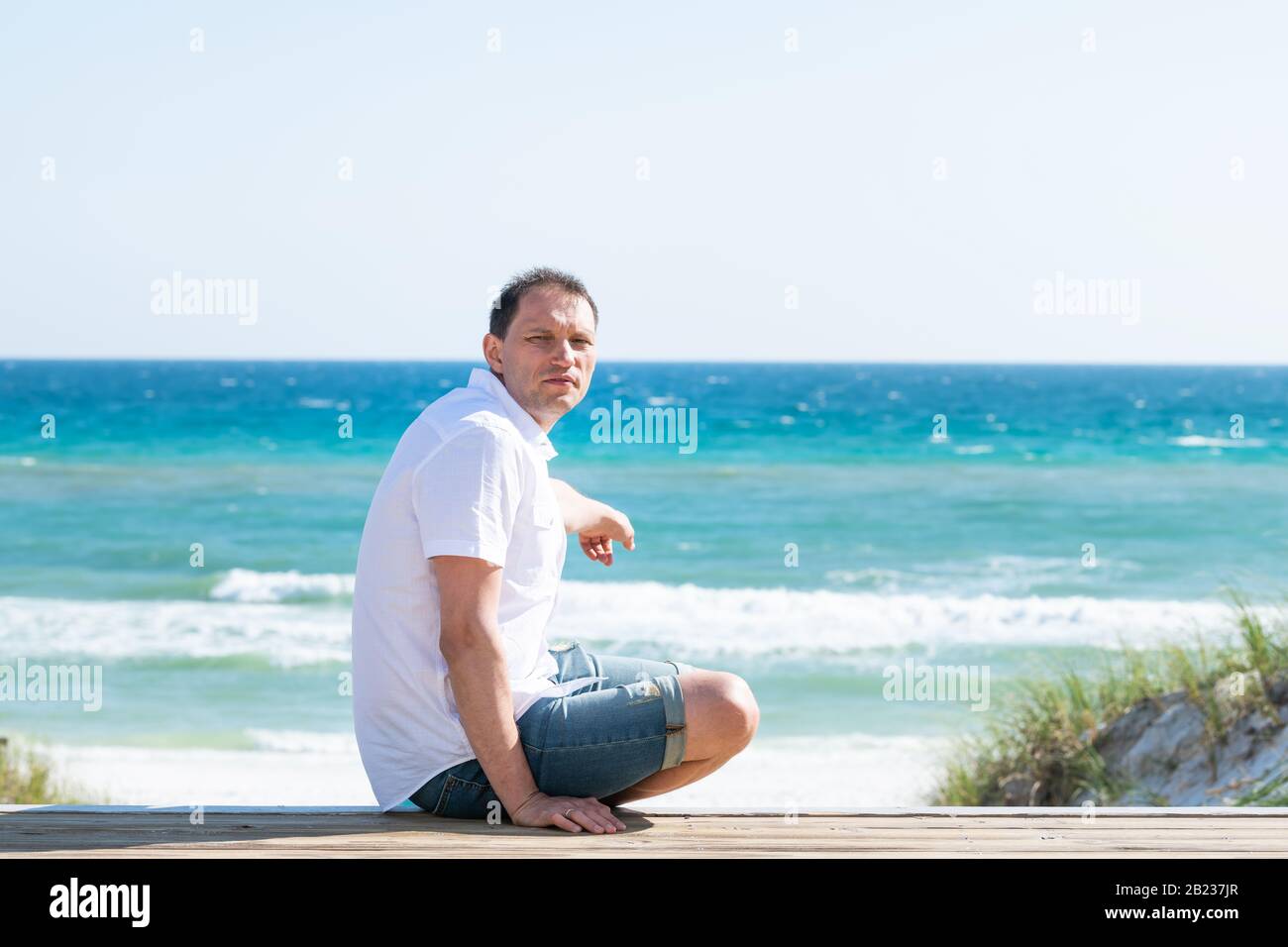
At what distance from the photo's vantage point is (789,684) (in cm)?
1036

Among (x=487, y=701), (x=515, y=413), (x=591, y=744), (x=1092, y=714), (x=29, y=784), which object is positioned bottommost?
(x=29, y=784)

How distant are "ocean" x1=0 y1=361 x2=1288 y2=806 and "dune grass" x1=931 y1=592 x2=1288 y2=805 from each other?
745 mm

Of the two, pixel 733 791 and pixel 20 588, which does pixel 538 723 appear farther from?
pixel 20 588

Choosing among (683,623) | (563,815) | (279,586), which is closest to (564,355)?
(563,815)

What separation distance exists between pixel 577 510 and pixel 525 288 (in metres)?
0.74

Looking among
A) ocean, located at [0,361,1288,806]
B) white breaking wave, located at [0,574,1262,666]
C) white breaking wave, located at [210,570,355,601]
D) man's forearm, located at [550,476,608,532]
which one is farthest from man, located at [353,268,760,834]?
white breaking wave, located at [210,570,355,601]

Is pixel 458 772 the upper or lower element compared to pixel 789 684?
upper

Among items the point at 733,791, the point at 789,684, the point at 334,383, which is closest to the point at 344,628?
the point at 789,684

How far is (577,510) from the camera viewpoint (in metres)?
3.46

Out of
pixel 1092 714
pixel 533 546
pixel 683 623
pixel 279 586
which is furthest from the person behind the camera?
pixel 279 586

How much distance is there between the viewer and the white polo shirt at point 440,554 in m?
2.66

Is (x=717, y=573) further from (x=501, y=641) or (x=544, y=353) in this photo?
(x=501, y=641)
